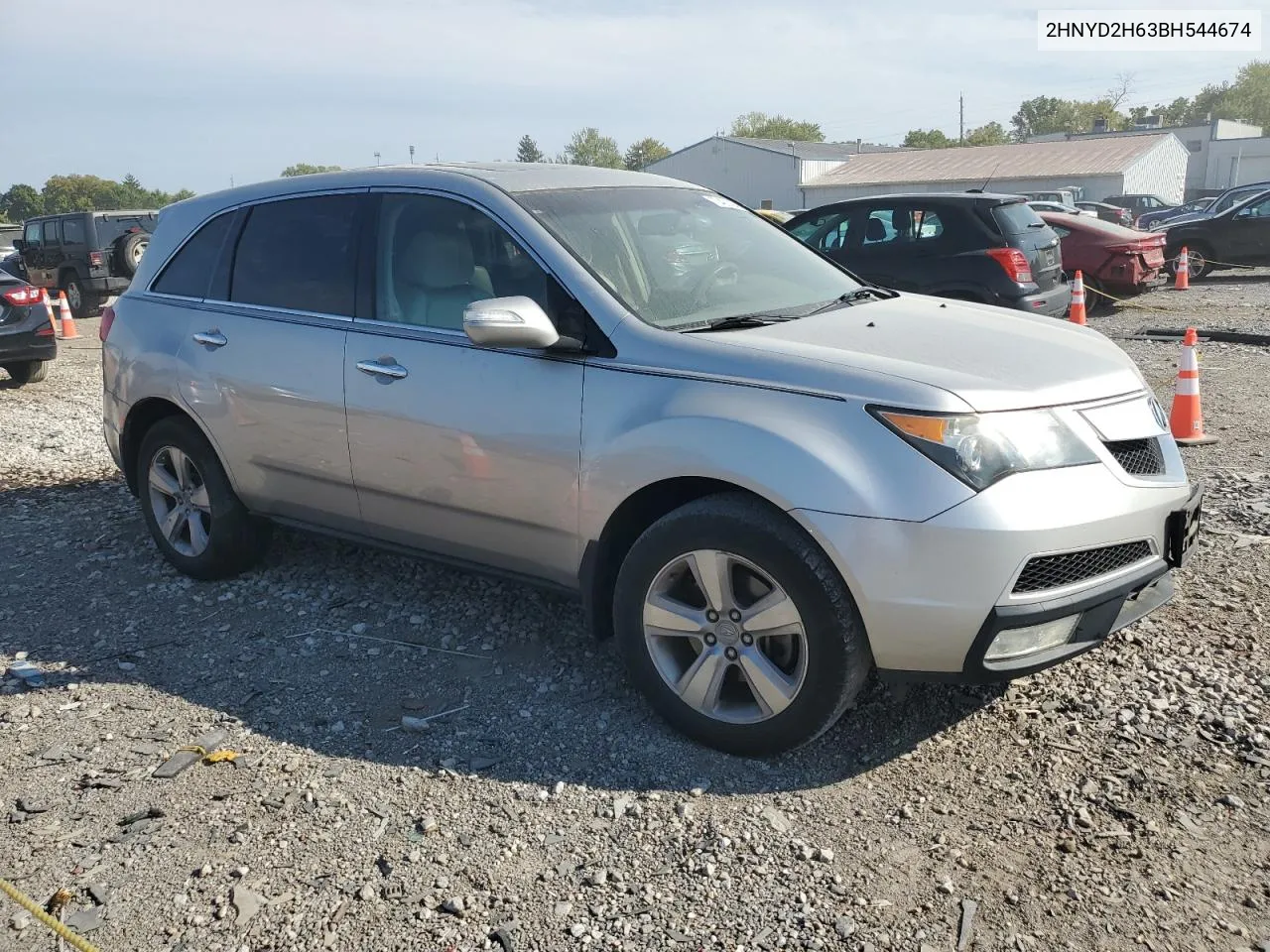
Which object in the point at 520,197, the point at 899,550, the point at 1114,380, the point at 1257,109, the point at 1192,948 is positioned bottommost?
the point at 1192,948

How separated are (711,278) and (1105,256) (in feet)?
41.2

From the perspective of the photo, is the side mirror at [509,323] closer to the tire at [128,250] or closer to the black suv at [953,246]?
the black suv at [953,246]

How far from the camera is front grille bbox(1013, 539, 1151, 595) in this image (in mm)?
2996

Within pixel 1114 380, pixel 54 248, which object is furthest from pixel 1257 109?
pixel 1114 380

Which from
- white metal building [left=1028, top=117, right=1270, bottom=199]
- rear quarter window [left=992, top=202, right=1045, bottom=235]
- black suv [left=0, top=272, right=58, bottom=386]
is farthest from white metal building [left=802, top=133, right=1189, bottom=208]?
black suv [left=0, top=272, right=58, bottom=386]

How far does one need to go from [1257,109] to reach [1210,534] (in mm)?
152992

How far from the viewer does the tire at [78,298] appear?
20.4 metres

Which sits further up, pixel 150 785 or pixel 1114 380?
pixel 1114 380

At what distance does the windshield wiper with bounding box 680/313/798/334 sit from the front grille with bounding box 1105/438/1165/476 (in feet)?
3.77

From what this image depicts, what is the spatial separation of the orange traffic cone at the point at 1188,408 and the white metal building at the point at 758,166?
56449 mm

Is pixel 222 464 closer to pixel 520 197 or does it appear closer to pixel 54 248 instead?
pixel 520 197

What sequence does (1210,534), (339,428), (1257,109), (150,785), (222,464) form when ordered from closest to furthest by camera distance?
(150,785)
(339,428)
(222,464)
(1210,534)
(1257,109)

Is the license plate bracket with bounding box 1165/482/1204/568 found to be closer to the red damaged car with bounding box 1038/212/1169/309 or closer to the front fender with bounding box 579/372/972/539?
the front fender with bounding box 579/372/972/539

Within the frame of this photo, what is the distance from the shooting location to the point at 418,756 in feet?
11.6
